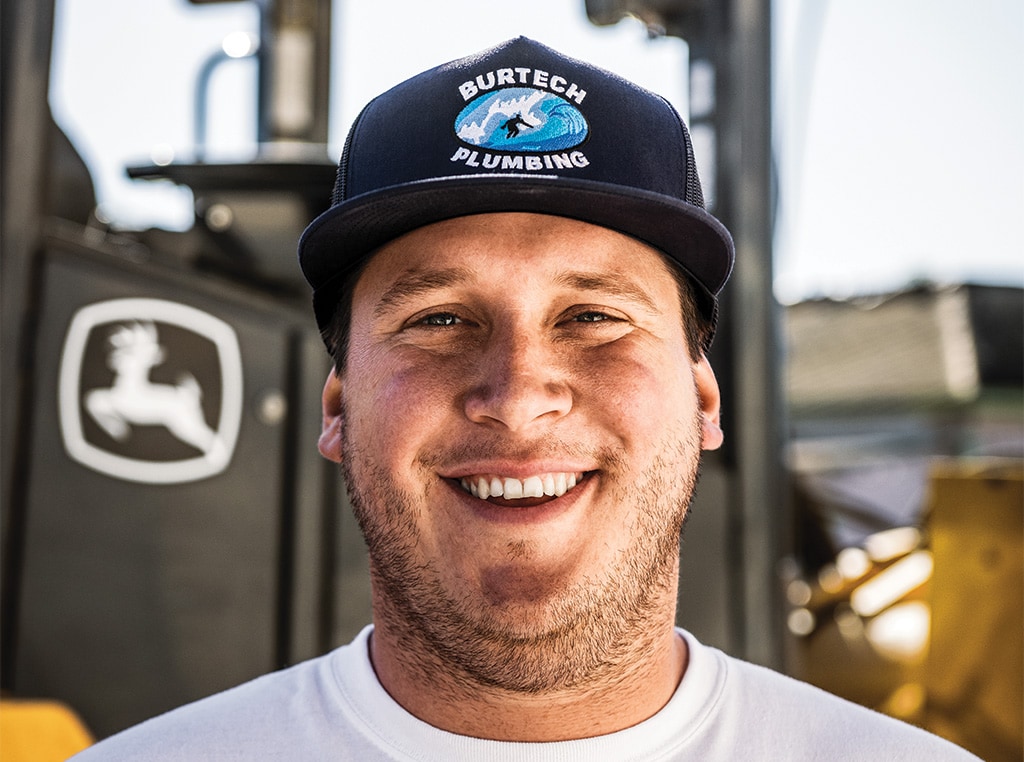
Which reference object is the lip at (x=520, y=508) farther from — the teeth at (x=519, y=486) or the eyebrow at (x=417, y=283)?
the eyebrow at (x=417, y=283)

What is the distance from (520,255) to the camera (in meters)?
1.26

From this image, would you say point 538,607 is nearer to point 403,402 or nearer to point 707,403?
point 403,402

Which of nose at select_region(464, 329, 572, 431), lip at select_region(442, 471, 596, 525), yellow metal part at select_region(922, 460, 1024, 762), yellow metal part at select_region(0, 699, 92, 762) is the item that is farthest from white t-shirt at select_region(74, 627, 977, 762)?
yellow metal part at select_region(922, 460, 1024, 762)

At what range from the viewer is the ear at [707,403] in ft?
4.53

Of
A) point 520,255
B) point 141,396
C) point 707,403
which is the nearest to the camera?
point 520,255

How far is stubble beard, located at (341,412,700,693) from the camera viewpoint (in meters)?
1.17

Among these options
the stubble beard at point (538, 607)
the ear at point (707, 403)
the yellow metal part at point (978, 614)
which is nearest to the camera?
the stubble beard at point (538, 607)

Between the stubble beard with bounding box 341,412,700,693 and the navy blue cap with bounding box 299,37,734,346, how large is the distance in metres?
0.26

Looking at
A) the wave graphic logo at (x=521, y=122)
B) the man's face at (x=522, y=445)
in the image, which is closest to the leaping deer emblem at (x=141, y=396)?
the man's face at (x=522, y=445)

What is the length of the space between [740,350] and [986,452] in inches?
211

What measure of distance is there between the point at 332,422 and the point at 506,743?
1.53 feet

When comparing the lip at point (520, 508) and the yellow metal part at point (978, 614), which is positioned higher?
the lip at point (520, 508)

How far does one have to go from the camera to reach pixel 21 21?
7.85ft

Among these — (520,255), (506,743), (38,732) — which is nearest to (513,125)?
(520,255)
